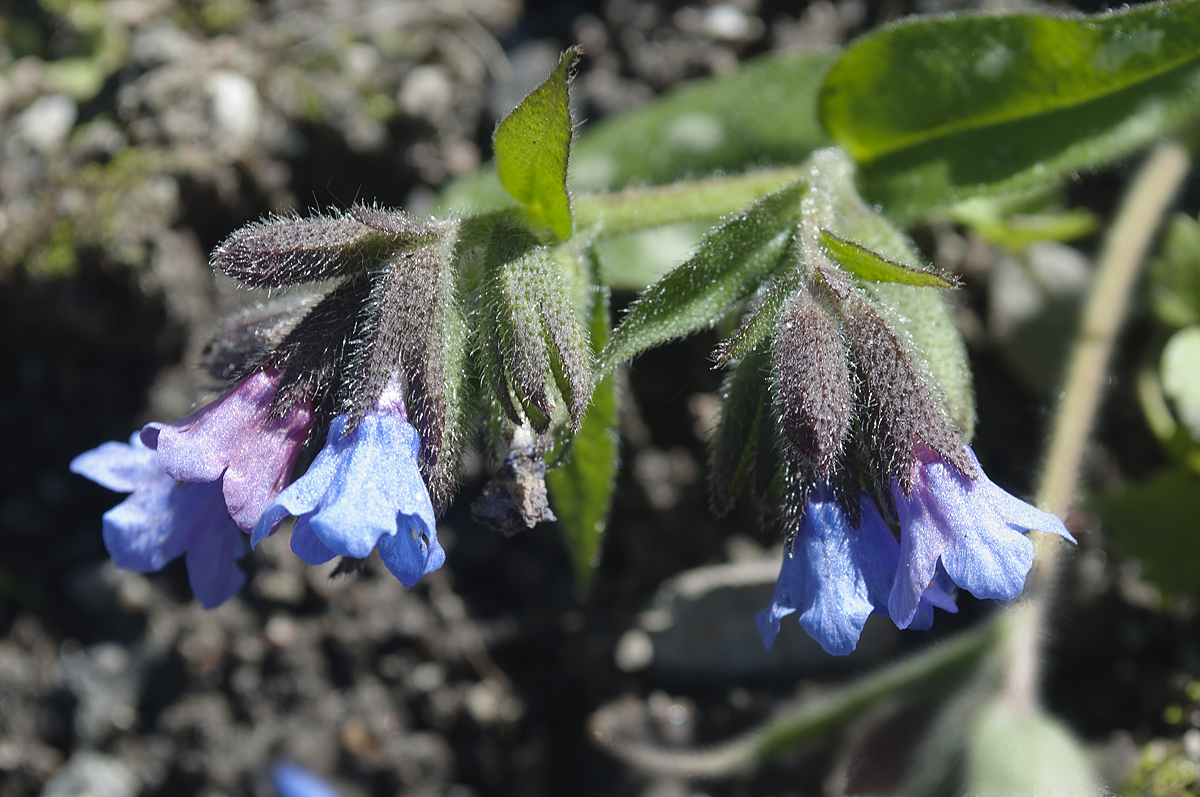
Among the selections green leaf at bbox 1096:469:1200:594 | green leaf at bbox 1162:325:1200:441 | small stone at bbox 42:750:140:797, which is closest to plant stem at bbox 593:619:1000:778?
green leaf at bbox 1096:469:1200:594

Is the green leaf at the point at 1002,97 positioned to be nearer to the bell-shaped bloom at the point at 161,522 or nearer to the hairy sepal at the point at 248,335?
the hairy sepal at the point at 248,335

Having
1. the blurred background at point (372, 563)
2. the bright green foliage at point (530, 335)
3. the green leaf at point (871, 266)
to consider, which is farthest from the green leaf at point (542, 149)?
the blurred background at point (372, 563)

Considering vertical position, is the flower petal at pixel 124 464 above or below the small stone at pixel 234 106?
below

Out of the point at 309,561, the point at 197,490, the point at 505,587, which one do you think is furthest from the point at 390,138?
the point at 309,561

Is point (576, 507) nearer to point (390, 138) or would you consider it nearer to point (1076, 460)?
point (1076, 460)

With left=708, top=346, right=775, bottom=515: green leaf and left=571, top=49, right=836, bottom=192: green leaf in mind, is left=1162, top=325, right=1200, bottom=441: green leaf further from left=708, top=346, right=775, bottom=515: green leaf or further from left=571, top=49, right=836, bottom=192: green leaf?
left=708, top=346, right=775, bottom=515: green leaf
